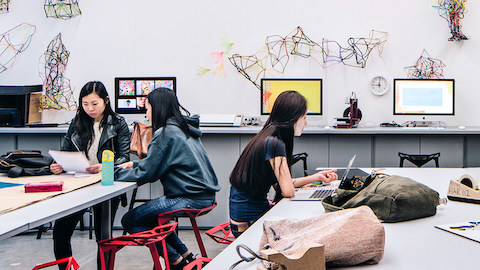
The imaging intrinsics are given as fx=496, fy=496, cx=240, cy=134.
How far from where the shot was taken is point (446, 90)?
16.0 ft

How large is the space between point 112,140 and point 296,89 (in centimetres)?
224

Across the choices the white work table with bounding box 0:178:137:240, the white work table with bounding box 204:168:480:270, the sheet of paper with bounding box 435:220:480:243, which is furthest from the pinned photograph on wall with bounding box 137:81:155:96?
the sheet of paper with bounding box 435:220:480:243

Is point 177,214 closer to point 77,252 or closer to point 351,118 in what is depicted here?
point 77,252

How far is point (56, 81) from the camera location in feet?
17.7

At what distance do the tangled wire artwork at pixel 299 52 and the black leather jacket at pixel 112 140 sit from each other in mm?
2268

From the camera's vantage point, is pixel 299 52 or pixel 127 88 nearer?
pixel 127 88

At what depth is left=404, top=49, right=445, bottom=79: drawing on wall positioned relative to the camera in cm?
515

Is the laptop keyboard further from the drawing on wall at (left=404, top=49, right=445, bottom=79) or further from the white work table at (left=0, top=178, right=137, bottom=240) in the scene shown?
the drawing on wall at (left=404, top=49, right=445, bottom=79)

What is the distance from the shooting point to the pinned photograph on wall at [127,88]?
4984 mm

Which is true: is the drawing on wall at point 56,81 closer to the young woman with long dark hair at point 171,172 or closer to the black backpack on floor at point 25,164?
the black backpack on floor at point 25,164

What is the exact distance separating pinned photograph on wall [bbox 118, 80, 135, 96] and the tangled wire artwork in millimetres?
1062

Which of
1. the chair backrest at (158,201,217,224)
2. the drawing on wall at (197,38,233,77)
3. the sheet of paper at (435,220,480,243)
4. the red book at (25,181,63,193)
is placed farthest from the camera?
the drawing on wall at (197,38,233,77)

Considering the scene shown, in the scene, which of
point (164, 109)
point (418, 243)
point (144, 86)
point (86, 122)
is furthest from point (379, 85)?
point (418, 243)

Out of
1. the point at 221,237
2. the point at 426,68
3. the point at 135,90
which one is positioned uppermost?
the point at 426,68
